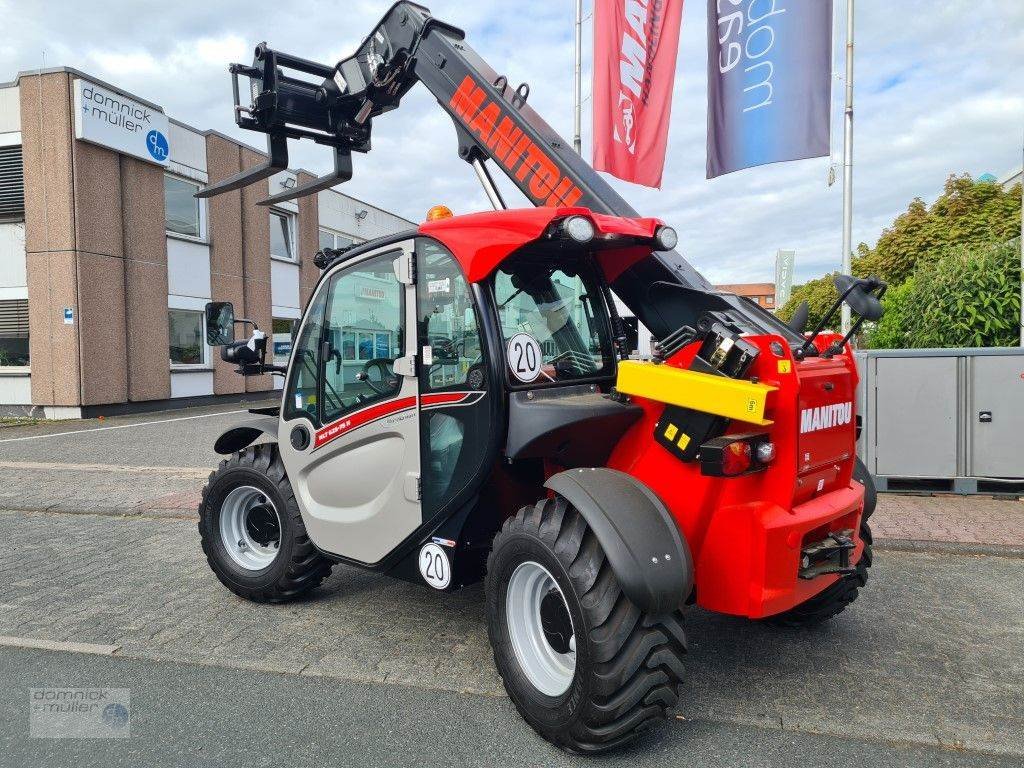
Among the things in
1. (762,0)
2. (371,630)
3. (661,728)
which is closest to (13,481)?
(371,630)

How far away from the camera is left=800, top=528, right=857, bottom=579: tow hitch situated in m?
2.97

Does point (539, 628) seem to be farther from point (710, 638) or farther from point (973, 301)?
point (973, 301)

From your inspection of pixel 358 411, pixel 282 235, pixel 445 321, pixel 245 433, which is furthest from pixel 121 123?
pixel 445 321

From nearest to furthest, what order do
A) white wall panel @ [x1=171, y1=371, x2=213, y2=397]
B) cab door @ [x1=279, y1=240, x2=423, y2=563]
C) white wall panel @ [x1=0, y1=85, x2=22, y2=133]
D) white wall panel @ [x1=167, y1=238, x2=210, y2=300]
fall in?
cab door @ [x1=279, y1=240, x2=423, y2=563]
white wall panel @ [x1=0, y1=85, x2=22, y2=133]
white wall panel @ [x1=167, y1=238, x2=210, y2=300]
white wall panel @ [x1=171, y1=371, x2=213, y2=397]

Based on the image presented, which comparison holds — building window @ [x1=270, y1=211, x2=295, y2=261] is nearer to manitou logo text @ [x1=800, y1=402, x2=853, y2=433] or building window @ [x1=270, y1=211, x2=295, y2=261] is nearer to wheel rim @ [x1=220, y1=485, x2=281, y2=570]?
wheel rim @ [x1=220, y1=485, x2=281, y2=570]

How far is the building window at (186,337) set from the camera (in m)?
18.3

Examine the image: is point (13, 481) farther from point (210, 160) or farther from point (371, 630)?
point (210, 160)

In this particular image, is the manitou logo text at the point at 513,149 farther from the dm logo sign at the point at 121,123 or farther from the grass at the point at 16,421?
the grass at the point at 16,421

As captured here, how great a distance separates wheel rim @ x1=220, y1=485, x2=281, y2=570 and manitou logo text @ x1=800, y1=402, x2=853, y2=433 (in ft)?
10.4

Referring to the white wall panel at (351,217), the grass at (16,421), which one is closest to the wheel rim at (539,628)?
the grass at (16,421)

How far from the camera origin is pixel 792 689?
3.31 meters

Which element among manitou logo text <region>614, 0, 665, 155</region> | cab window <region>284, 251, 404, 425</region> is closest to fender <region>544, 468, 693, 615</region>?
cab window <region>284, 251, 404, 425</region>

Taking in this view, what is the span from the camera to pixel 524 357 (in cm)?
332

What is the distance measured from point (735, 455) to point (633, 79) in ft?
25.7
